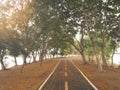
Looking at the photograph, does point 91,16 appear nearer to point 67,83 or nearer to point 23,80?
point 23,80

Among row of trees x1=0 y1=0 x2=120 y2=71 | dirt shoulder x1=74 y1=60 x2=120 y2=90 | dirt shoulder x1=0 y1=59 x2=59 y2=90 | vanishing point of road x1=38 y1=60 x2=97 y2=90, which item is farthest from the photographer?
row of trees x1=0 y1=0 x2=120 y2=71

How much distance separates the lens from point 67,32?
4941 cm

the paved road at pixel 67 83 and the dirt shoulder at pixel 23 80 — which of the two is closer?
the paved road at pixel 67 83

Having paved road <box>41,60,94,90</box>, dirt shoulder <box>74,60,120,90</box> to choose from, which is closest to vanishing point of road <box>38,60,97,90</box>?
paved road <box>41,60,94,90</box>

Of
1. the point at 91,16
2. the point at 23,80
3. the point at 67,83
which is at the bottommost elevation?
the point at 23,80

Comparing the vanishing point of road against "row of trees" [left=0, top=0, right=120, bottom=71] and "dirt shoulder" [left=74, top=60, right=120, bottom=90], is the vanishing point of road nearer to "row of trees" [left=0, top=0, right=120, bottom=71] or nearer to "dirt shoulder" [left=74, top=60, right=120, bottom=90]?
"dirt shoulder" [left=74, top=60, right=120, bottom=90]

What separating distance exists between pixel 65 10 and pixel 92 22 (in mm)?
5477

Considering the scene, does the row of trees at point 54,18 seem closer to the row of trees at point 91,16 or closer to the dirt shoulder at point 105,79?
the row of trees at point 91,16

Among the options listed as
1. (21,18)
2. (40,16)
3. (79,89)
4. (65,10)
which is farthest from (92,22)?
(79,89)

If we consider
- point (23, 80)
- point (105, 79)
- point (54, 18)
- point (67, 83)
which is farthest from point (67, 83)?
point (54, 18)

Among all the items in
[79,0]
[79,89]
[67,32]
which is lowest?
[79,89]

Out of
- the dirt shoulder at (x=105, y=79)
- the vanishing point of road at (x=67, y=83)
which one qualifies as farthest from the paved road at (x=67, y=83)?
the dirt shoulder at (x=105, y=79)

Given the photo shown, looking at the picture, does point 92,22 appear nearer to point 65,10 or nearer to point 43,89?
point 65,10

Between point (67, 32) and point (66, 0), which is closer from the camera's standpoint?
point (66, 0)
